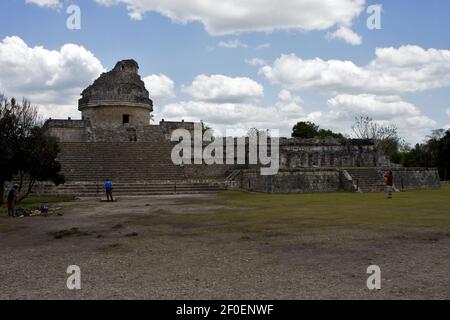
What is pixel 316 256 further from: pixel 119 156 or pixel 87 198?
pixel 119 156

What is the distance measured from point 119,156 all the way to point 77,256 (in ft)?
66.9

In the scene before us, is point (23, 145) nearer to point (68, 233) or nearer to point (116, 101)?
point (68, 233)

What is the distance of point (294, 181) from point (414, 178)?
789cm

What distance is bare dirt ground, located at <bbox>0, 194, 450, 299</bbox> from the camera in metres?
5.85

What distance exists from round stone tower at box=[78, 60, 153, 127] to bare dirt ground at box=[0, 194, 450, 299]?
947 inches

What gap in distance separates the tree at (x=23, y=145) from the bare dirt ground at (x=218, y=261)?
5.56m

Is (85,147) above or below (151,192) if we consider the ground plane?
above

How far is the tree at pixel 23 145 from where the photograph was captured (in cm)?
1728

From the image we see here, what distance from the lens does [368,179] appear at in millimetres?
26594

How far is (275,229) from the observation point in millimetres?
11102

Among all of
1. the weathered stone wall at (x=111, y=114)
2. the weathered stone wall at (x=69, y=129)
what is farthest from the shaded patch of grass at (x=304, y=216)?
the weathered stone wall at (x=111, y=114)

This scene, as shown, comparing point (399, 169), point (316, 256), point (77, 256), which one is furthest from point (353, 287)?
point (399, 169)

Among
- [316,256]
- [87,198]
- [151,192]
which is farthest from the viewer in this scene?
[151,192]
